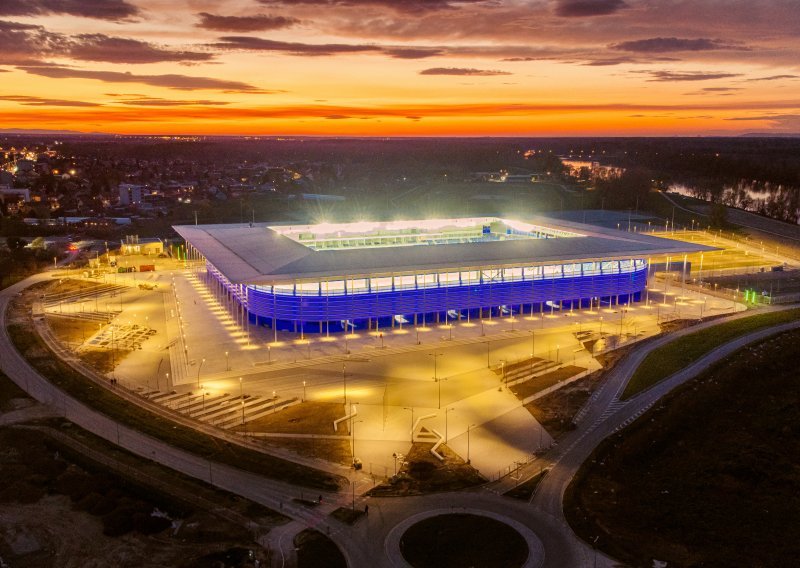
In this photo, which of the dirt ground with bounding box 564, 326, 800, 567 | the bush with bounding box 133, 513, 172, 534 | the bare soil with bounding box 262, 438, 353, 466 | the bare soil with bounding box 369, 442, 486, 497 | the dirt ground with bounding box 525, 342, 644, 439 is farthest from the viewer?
the dirt ground with bounding box 525, 342, 644, 439

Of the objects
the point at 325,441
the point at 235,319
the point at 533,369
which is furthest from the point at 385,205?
the point at 325,441

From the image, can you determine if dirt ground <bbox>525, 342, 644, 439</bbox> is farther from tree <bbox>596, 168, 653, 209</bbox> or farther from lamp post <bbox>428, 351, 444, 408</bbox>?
tree <bbox>596, 168, 653, 209</bbox>

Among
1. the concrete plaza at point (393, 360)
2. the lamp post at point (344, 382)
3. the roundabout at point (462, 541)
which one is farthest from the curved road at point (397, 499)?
the lamp post at point (344, 382)

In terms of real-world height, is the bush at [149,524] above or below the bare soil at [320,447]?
above

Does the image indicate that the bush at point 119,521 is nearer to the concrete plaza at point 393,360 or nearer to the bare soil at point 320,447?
the bare soil at point 320,447

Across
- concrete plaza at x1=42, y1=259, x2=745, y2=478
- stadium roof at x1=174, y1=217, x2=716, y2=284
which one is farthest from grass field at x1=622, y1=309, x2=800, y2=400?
stadium roof at x1=174, y1=217, x2=716, y2=284

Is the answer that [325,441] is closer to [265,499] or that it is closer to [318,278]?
[265,499]
